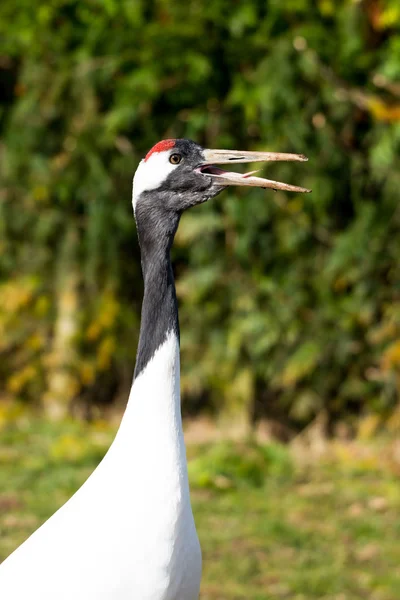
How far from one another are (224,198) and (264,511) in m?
2.41

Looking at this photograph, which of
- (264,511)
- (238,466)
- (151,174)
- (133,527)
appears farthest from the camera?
(238,466)

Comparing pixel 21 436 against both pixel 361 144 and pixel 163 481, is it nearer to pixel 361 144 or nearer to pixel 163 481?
pixel 361 144

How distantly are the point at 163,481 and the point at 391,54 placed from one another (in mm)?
4463

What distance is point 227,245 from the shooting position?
7328 mm

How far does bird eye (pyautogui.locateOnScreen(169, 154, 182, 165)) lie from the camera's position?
3.06m

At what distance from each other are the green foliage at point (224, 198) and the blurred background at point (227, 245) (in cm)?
2

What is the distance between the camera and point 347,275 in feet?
22.4

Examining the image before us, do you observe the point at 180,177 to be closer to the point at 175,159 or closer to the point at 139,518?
the point at 175,159

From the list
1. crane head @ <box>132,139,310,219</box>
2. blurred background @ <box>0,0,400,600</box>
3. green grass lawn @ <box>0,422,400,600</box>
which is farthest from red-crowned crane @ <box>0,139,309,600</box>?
blurred background @ <box>0,0,400,600</box>

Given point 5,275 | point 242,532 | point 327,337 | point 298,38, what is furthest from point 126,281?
point 242,532

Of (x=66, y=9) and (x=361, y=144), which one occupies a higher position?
(x=66, y=9)

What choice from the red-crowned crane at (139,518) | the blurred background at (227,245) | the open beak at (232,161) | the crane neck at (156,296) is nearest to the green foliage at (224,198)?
the blurred background at (227,245)

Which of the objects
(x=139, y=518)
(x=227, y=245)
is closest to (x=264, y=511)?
(x=227, y=245)

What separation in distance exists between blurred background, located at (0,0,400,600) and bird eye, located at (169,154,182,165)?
9.93 ft
